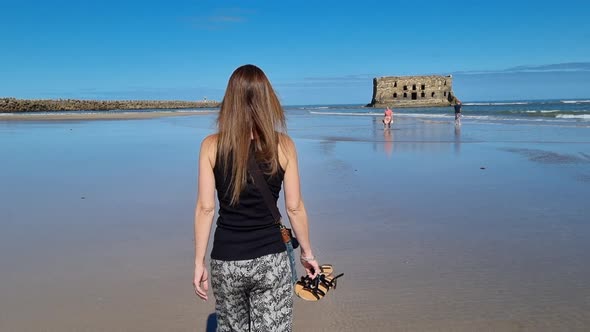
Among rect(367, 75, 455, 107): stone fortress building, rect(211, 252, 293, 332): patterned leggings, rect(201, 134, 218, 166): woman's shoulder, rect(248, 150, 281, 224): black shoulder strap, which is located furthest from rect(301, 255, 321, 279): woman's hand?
rect(367, 75, 455, 107): stone fortress building

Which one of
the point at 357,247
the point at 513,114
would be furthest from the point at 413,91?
the point at 357,247

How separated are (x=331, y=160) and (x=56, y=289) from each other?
912 centimetres

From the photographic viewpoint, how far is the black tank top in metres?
2.68

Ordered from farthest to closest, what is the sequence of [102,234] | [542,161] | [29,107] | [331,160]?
[29,107], [331,160], [542,161], [102,234]

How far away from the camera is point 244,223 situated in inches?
107

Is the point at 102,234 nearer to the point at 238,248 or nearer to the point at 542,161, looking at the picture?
the point at 238,248

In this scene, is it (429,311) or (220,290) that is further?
(429,311)

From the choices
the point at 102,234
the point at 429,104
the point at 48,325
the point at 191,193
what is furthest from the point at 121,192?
the point at 429,104

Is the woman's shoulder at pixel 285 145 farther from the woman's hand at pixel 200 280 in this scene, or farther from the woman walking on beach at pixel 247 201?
the woman's hand at pixel 200 280

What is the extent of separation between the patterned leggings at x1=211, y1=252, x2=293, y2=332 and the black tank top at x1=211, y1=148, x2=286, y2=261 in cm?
5

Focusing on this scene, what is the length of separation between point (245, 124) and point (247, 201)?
1.19 ft

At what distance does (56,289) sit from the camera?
4.54 m

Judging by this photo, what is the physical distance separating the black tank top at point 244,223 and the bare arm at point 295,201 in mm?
53

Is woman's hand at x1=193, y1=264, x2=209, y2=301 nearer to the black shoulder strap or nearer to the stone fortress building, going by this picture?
the black shoulder strap
